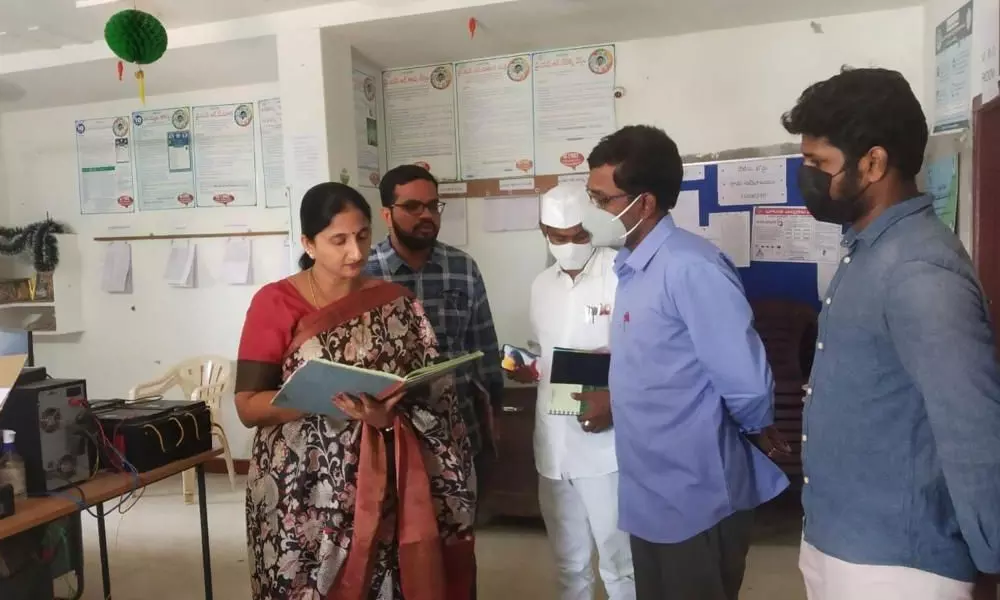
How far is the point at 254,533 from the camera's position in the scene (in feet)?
5.36

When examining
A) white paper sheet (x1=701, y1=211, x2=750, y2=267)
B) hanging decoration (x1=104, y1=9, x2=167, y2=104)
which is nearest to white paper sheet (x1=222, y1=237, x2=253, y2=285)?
hanging decoration (x1=104, y1=9, x2=167, y2=104)

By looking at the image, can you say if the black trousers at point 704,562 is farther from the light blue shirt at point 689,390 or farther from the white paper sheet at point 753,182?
the white paper sheet at point 753,182

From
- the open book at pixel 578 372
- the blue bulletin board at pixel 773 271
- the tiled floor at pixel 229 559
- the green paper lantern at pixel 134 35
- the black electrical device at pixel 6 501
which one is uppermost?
the green paper lantern at pixel 134 35

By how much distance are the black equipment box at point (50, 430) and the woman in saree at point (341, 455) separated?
0.54 metres

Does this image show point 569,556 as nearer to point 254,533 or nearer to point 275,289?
point 254,533

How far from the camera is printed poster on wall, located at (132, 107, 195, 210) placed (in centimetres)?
416

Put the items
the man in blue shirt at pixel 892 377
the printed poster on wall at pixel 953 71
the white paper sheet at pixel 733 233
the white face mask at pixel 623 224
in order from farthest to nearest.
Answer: the white paper sheet at pixel 733 233 < the printed poster on wall at pixel 953 71 < the white face mask at pixel 623 224 < the man in blue shirt at pixel 892 377

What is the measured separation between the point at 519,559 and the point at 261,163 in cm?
260

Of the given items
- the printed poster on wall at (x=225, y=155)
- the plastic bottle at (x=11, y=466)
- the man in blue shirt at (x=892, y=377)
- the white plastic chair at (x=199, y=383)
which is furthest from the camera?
the printed poster on wall at (x=225, y=155)

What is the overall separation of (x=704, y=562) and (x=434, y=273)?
1168 millimetres

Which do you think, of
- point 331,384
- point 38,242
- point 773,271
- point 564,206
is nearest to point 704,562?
point 331,384

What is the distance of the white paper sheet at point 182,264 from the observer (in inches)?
166

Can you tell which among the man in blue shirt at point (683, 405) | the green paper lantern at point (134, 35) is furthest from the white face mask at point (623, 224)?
the green paper lantern at point (134, 35)

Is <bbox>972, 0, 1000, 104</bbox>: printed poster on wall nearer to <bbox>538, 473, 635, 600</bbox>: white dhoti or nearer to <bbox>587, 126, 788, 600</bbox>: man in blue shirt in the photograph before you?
<bbox>587, 126, 788, 600</bbox>: man in blue shirt
